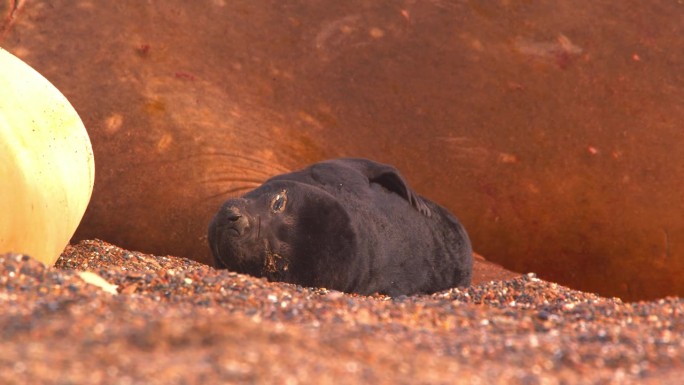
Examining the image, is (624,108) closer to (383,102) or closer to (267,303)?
(383,102)

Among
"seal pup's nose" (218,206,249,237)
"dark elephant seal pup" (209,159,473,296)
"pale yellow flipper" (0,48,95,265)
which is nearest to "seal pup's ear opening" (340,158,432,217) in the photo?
"dark elephant seal pup" (209,159,473,296)

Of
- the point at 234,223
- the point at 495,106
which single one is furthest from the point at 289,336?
the point at 495,106

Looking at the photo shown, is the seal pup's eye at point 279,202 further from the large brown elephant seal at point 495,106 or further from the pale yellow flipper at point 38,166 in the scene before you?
the large brown elephant seal at point 495,106

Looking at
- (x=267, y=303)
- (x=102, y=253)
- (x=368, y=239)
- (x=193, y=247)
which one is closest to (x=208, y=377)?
(x=267, y=303)

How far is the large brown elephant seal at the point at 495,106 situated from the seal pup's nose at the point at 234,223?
48.4 inches

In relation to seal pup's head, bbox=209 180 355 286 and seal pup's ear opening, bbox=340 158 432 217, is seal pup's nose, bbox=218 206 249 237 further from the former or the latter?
seal pup's ear opening, bbox=340 158 432 217

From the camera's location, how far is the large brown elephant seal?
5.25 m

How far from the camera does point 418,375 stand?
2.04m

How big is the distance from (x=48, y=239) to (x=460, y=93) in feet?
7.32

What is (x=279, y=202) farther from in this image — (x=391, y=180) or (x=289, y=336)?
(x=289, y=336)

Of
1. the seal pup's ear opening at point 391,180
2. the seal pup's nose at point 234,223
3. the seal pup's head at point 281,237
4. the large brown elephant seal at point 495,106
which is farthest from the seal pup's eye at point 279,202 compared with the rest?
the large brown elephant seal at point 495,106

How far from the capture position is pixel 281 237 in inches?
158

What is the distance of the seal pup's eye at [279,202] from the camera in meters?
4.05

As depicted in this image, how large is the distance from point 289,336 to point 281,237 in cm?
184
